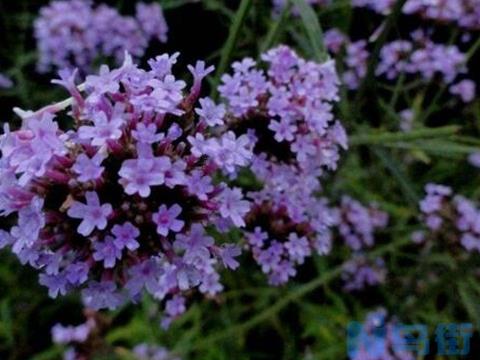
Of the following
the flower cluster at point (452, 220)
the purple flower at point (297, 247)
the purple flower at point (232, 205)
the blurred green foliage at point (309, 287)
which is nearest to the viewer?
the purple flower at point (232, 205)

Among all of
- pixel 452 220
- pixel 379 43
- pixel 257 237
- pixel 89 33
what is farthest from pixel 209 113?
pixel 89 33

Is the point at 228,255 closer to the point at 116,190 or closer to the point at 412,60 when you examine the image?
the point at 116,190

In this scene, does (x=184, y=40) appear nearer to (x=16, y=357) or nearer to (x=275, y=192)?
(x=16, y=357)

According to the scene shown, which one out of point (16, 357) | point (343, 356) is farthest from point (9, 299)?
point (343, 356)

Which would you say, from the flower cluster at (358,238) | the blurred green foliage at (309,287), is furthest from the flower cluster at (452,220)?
the flower cluster at (358,238)

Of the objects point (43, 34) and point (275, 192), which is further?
point (43, 34)

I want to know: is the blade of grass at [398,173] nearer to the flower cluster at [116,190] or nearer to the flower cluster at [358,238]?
the flower cluster at [358,238]
